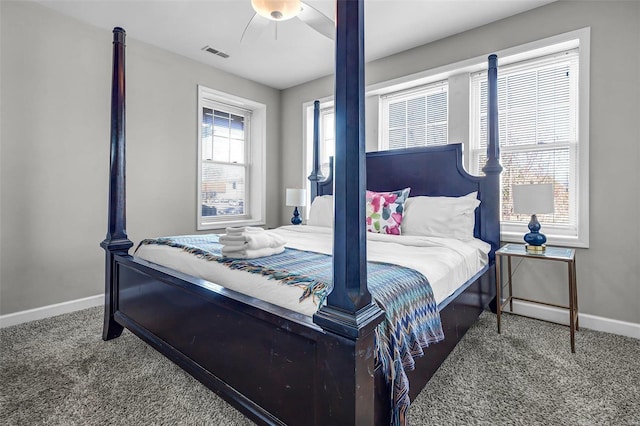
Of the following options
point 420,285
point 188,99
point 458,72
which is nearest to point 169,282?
point 420,285

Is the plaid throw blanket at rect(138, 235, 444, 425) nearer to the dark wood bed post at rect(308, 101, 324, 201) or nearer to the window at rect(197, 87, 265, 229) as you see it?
the dark wood bed post at rect(308, 101, 324, 201)

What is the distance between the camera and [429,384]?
1.72 metres

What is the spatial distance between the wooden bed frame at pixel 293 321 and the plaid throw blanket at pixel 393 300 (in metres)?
0.08

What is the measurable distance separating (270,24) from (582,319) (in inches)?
142

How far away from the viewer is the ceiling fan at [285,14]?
189 centimetres

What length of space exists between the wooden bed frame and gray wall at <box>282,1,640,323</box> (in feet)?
2.93

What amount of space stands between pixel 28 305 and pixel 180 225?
142 cm

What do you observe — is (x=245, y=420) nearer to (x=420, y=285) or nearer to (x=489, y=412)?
(x=420, y=285)

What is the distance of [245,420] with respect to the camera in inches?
57.2

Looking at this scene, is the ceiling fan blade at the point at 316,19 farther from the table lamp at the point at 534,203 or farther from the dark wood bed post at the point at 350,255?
the table lamp at the point at 534,203

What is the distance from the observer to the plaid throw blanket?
3.56 ft

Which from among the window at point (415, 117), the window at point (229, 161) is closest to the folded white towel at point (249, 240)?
the window at point (229, 161)

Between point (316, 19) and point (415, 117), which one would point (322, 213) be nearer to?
point (415, 117)

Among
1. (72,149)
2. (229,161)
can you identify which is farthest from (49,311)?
(229,161)
